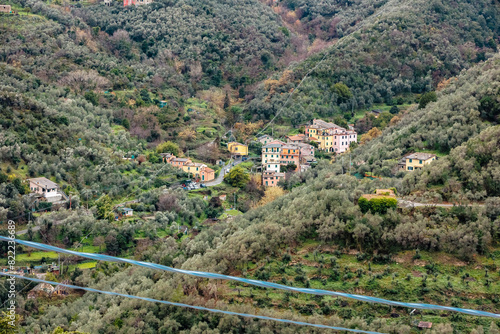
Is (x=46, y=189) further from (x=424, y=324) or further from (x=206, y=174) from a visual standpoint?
(x=424, y=324)

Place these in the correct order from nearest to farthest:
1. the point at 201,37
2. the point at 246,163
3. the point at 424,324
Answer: the point at 424,324 → the point at 246,163 → the point at 201,37

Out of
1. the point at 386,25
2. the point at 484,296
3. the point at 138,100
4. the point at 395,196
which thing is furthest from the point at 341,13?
the point at 484,296

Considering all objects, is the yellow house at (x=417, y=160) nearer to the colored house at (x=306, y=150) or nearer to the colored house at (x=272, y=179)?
the colored house at (x=272, y=179)

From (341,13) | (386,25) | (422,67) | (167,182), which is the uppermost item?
(341,13)

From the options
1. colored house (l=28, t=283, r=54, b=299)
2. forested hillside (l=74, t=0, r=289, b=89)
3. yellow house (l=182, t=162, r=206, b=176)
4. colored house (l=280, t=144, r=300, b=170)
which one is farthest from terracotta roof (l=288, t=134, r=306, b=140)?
colored house (l=28, t=283, r=54, b=299)

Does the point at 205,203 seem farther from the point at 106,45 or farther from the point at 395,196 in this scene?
the point at 106,45

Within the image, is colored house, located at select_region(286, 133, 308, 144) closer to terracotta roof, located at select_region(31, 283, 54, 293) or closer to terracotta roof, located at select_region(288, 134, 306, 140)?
terracotta roof, located at select_region(288, 134, 306, 140)

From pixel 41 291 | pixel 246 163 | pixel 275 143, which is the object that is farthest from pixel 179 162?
pixel 41 291
